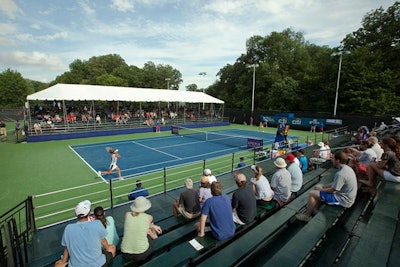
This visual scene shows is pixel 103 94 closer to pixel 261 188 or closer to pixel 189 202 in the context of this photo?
pixel 189 202

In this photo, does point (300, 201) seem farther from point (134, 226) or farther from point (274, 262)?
point (134, 226)

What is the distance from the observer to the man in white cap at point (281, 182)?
17.7 ft

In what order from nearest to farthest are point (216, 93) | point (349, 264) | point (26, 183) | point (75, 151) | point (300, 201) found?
point (349, 264) → point (300, 201) → point (26, 183) → point (75, 151) → point (216, 93)

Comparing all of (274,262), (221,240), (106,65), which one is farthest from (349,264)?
(106,65)

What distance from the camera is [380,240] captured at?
3.31 m

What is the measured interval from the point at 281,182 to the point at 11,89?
65358 millimetres

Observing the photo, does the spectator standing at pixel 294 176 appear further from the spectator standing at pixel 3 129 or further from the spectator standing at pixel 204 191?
the spectator standing at pixel 3 129

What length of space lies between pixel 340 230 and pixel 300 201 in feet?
4.68

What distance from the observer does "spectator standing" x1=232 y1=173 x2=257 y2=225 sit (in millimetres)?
4254

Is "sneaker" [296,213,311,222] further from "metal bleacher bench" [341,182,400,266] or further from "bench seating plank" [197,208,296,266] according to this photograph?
"metal bleacher bench" [341,182,400,266]

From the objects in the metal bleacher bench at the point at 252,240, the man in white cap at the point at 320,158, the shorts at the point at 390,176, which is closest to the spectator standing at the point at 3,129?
the metal bleacher bench at the point at 252,240

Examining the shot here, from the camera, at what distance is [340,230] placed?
4.19 m

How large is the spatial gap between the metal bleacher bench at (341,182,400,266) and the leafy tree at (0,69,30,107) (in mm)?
63044

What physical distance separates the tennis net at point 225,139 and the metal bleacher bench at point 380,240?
8078 millimetres
